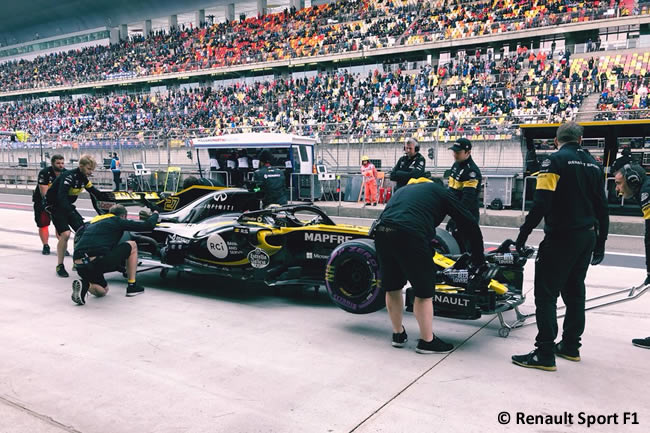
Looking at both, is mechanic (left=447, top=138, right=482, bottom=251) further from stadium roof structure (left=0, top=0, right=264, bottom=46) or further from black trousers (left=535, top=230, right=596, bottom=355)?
stadium roof structure (left=0, top=0, right=264, bottom=46)

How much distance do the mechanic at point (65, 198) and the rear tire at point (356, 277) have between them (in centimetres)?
439

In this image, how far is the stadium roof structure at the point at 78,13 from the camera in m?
48.5

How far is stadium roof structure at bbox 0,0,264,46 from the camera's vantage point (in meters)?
48.5

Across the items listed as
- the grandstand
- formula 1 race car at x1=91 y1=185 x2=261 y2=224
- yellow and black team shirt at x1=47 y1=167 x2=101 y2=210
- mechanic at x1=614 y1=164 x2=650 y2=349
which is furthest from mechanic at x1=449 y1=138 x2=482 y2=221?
the grandstand

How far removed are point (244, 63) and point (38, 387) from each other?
1533 inches

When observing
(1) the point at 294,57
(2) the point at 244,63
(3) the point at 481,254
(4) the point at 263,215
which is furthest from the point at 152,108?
(3) the point at 481,254

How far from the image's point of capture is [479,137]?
17703mm

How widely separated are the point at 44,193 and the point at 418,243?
730 cm

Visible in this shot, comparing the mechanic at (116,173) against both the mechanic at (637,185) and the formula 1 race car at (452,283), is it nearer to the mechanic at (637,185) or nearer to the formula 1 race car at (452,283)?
the formula 1 race car at (452,283)

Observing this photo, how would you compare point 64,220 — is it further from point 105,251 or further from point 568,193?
point 568,193

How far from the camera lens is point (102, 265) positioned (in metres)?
6.25

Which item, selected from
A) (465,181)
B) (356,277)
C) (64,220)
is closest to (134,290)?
(64,220)

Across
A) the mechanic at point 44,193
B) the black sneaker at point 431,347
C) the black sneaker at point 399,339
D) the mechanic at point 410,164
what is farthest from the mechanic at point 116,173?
the black sneaker at point 431,347

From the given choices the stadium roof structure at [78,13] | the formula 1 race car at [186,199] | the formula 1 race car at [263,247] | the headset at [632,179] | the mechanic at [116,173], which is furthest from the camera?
the stadium roof structure at [78,13]
